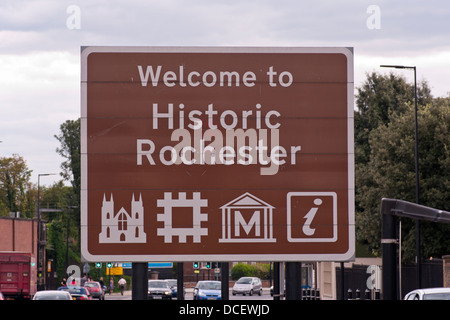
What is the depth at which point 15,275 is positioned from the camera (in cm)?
5878

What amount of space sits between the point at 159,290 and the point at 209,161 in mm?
47571

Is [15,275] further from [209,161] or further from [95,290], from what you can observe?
[209,161]

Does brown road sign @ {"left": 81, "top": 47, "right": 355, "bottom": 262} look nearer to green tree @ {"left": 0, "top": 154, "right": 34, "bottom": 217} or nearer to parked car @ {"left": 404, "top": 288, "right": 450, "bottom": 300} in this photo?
parked car @ {"left": 404, "top": 288, "right": 450, "bottom": 300}

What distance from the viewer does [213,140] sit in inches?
602

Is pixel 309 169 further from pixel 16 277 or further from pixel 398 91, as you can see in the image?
pixel 398 91

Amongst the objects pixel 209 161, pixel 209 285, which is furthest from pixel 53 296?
pixel 209 285

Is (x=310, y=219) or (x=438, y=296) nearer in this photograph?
(x=310, y=219)

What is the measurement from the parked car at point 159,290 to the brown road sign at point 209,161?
46.1 m

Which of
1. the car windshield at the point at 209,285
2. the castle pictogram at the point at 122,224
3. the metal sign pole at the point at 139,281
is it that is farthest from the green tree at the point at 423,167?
the castle pictogram at the point at 122,224

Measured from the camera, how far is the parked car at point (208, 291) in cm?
5972

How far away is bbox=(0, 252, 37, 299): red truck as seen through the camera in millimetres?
58438

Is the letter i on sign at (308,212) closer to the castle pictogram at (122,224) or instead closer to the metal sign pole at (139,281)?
the castle pictogram at (122,224)
